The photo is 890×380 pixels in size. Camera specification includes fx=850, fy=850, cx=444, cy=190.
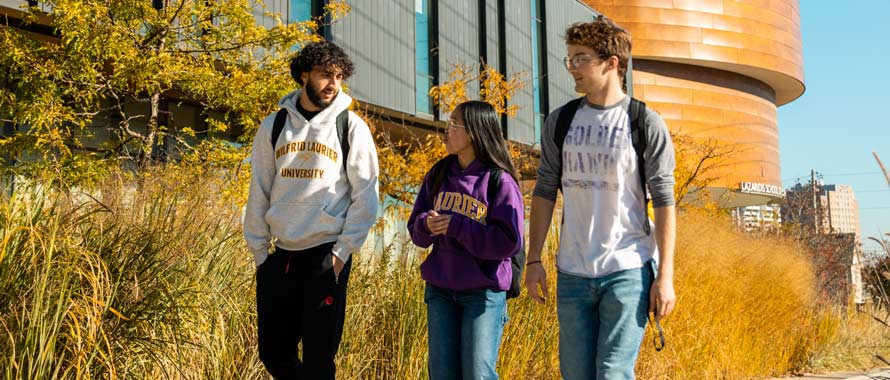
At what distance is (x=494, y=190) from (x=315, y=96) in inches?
35.6

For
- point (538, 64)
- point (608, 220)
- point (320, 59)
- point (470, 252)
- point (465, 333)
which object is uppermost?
point (538, 64)

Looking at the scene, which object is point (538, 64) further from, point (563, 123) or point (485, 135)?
point (563, 123)

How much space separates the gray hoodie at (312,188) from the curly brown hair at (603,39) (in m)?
0.99

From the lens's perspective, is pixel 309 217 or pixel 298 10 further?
pixel 298 10

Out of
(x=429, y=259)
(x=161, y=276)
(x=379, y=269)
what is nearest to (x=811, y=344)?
(x=379, y=269)

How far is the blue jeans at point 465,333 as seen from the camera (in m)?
3.50

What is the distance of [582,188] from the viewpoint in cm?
317

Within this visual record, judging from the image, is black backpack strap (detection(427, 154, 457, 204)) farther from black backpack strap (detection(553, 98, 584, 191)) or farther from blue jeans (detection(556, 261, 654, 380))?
blue jeans (detection(556, 261, 654, 380))

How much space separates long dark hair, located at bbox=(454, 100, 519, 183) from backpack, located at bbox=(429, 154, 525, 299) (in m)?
0.06

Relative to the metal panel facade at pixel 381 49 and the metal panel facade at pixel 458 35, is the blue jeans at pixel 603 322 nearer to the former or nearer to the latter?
the metal panel facade at pixel 381 49

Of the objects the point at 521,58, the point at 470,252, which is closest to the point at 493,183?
the point at 470,252

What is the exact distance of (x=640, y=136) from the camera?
122 inches

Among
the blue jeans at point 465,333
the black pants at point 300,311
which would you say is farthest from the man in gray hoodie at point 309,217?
the blue jeans at point 465,333

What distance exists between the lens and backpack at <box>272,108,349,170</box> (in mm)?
3789
